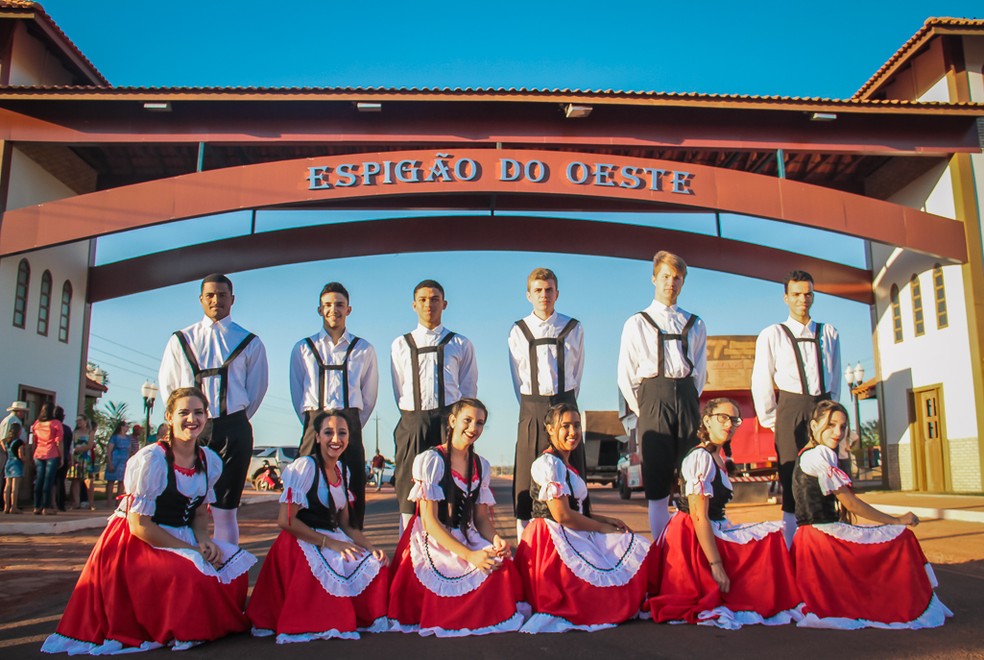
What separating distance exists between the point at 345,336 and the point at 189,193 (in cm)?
847

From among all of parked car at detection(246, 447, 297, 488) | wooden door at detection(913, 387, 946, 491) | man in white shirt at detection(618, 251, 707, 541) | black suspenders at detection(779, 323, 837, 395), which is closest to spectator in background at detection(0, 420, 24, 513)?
man in white shirt at detection(618, 251, 707, 541)

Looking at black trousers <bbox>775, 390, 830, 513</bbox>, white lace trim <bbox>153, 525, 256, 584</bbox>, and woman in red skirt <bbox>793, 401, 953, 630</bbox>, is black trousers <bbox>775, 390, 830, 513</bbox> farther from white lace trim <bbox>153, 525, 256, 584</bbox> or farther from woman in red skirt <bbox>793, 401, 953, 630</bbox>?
white lace trim <bbox>153, 525, 256, 584</bbox>

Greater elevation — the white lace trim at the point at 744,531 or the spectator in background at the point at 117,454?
the spectator in background at the point at 117,454

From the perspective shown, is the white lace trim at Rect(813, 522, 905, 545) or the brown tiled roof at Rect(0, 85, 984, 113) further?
the brown tiled roof at Rect(0, 85, 984, 113)

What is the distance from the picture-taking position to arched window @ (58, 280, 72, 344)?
50.1ft

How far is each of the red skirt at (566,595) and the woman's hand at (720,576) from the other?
1.22ft

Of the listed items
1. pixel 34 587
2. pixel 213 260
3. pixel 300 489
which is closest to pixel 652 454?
pixel 300 489

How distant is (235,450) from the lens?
5090mm

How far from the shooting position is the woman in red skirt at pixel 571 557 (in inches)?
158

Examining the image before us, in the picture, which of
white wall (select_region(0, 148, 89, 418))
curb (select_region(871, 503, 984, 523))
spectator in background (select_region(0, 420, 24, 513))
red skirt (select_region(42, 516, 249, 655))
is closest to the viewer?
red skirt (select_region(42, 516, 249, 655))

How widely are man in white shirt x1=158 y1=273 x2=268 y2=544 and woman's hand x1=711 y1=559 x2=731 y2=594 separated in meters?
3.00

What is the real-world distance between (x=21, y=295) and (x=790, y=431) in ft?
44.9

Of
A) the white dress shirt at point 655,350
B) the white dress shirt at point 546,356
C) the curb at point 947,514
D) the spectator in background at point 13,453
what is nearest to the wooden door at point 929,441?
the curb at point 947,514

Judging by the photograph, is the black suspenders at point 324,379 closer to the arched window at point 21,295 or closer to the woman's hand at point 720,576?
the woman's hand at point 720,576
